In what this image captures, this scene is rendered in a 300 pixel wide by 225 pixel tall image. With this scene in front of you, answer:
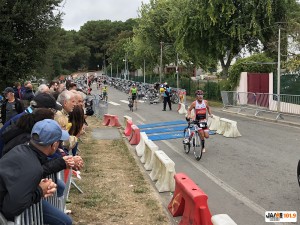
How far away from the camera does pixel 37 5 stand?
18.1 m

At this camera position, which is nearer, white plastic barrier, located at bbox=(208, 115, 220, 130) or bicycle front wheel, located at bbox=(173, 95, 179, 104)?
white plastic barrier, located at bbox=(208, 115, 220, 130)

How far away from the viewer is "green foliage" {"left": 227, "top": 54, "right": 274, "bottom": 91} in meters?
28.2

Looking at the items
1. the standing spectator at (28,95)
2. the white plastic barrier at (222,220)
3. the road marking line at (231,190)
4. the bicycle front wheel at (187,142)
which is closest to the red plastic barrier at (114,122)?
the standing spectator at (28,95)

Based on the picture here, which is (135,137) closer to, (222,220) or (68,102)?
(68,102)

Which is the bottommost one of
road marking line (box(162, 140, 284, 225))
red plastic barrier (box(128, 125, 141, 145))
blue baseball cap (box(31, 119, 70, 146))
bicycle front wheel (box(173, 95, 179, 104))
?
road marking line (box(162, 140, 284, 225))

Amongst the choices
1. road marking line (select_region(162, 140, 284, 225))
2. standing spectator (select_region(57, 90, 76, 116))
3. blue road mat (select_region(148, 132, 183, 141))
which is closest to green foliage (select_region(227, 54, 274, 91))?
blue road mat (select_region(148, 132, 183, 141))

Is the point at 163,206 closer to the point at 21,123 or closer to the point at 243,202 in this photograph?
the point at 243,202

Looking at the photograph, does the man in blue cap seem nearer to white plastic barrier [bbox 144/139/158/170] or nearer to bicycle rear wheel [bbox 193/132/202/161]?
white plastic barrier [bbox 144/139/158/170]

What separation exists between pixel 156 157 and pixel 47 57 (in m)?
13.3

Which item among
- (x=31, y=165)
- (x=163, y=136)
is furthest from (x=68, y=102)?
Result: (x=163, y=136)

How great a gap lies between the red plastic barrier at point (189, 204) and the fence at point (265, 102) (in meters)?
13.9

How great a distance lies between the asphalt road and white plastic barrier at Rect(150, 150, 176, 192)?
27cm

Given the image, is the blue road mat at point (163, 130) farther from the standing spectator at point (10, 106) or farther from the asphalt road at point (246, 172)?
the standing spectator at point (10, 106)

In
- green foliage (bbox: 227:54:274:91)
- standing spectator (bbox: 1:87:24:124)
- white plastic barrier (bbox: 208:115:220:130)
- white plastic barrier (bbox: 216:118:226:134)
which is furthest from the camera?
green foliage (bbox: 227:54:274:91)
